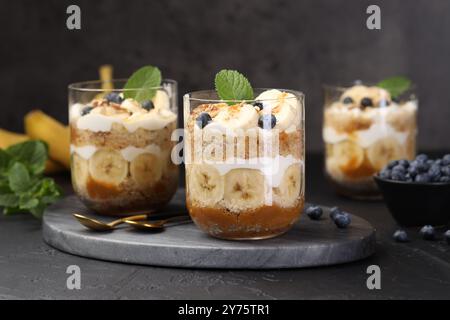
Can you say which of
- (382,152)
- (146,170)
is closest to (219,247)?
(146,170)

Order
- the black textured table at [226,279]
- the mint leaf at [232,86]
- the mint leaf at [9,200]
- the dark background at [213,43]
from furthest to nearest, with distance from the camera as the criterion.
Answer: the dark background at [213,43], the mint leaf at [9,200], the mint leaf at [232,86], the black textured table at [226,279]

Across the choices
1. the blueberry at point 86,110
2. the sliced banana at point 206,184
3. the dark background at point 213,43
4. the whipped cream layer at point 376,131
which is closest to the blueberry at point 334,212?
the sliced banana at point 206,184

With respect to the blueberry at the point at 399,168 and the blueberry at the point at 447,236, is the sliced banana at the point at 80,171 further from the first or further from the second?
the blueberry at the point at 447,236

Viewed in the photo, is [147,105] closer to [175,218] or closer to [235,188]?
[175,218]

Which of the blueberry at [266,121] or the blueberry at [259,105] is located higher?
the blueberry at [259,105]

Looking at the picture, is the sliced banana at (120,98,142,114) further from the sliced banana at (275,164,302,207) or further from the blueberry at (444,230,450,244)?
the blueberry at (444,230,450,244)
